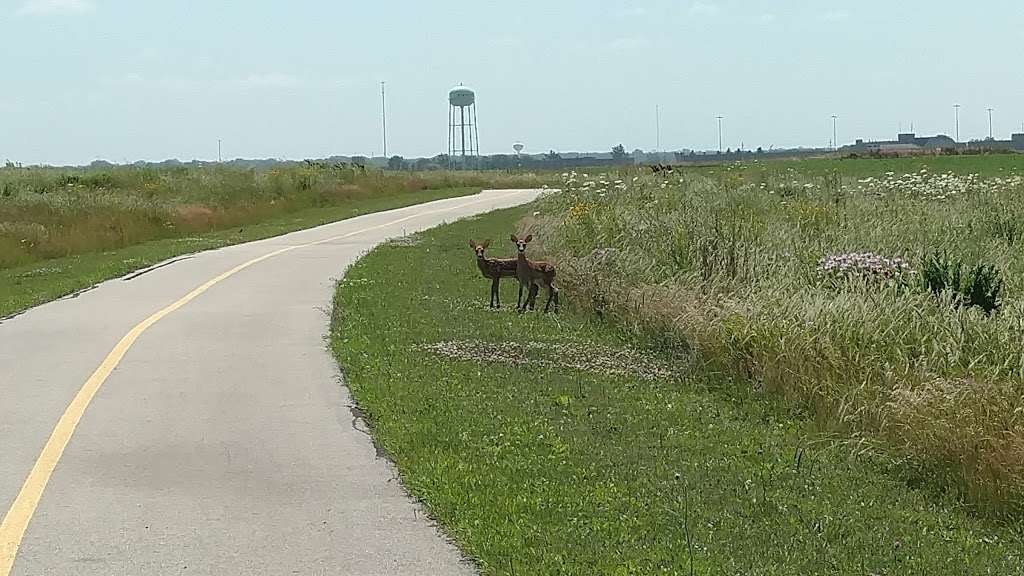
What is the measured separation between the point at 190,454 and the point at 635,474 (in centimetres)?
288

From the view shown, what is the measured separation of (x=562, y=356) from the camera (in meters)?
12.2

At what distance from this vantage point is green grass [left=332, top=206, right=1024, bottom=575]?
5977mm

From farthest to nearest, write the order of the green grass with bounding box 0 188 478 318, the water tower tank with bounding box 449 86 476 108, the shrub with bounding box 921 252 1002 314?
the water tower tank with bounding box 449 86 476 108 → the green grass with bounding box 0 188 478 318 → the shrub with bounding box 921 252 1002 314

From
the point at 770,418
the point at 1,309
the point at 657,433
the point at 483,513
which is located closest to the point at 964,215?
the point at 770,418

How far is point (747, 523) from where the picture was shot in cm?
652

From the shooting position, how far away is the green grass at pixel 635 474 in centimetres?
598

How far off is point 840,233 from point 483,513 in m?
11.9

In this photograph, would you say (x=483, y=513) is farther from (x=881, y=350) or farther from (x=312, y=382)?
(x=881, y=350)

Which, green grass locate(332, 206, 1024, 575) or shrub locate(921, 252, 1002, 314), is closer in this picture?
green grass locate(332, 206, 1024, 575)

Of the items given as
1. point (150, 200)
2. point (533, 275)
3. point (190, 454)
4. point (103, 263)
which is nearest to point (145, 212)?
point (150, 200)

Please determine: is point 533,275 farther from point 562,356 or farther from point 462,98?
point 462,98

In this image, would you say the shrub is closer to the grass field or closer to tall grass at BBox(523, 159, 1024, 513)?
tall grass at BBox(523, 159, 1024, 513)

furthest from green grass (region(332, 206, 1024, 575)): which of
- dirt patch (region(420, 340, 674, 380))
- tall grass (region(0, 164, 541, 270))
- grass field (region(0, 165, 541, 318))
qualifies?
tall grass (region(0, 164, 541, 270))

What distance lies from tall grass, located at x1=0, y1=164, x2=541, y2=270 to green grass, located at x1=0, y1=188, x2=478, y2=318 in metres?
0.67
